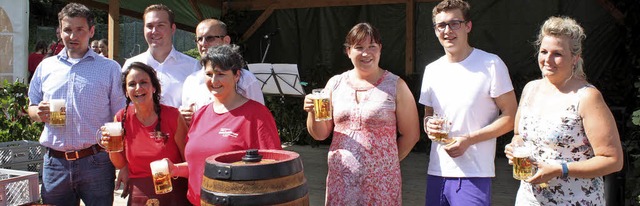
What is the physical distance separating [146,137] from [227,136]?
1.63 feet

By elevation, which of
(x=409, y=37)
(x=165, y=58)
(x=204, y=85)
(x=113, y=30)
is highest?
(x=409, y=37)

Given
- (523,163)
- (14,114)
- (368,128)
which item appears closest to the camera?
(523,163)

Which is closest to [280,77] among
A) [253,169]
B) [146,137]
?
[146,137]

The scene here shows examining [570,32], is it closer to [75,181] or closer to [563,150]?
[563,150]

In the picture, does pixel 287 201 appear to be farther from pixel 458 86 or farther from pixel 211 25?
pixel 211 25

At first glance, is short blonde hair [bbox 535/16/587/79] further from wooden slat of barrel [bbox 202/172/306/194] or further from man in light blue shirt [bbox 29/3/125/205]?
man in light blue shirt [bbox 29/3/125/205]

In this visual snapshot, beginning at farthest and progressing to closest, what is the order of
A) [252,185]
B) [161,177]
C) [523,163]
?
[161,177]
[523,163]
[252,185]

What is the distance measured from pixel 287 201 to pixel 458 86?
1053mm

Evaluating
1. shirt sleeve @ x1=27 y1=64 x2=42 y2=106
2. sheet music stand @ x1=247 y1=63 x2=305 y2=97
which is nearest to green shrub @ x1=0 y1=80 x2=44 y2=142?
sheet music stand @ x1=247 y1=63 x2=305 y2=97

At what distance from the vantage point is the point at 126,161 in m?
2.95

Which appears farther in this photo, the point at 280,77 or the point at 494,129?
the point at 280,77

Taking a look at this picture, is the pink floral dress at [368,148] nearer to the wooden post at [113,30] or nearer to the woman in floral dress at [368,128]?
the woman in floral dress at [368,128]

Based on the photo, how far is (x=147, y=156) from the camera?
279cm

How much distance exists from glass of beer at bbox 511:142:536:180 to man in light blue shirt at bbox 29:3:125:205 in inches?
84.3
